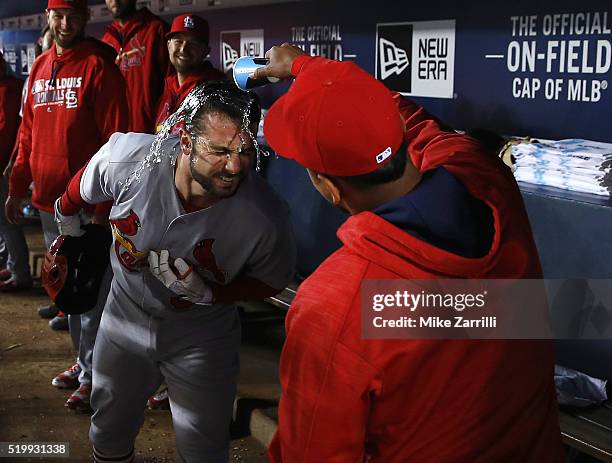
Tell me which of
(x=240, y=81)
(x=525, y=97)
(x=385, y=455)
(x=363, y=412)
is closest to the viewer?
(x=363, y=412)

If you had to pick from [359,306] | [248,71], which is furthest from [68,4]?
[359,306]

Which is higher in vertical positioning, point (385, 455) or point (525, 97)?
point (525, 97)

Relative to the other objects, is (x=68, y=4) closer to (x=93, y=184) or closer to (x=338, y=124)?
(x=93, y=184)

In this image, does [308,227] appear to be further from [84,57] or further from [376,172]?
[376,172]

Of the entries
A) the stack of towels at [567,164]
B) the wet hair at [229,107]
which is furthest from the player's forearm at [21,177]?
the stack of towels at [567,164]

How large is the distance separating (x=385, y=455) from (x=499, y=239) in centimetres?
43

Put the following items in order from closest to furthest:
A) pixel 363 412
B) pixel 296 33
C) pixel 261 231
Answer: pixel 363 412, pixel 261 231, pixel 296 33

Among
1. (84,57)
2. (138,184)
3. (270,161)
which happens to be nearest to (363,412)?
(138,184)

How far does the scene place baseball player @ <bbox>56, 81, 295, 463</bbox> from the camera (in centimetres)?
246

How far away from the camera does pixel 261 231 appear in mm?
2486

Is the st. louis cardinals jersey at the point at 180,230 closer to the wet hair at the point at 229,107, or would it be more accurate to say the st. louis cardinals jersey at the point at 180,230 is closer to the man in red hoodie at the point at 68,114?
the wet hair at the point at 229,107

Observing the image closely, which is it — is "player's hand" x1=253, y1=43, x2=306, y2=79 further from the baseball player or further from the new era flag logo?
the new era flag logo

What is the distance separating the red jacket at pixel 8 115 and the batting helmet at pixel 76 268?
9.50 ft

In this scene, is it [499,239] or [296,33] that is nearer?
[499,239]
